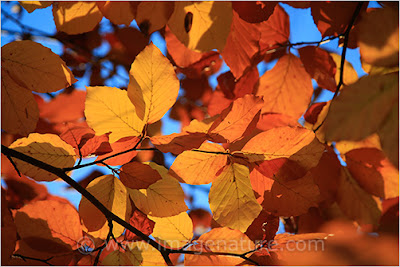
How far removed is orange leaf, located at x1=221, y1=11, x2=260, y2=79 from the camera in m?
0.69

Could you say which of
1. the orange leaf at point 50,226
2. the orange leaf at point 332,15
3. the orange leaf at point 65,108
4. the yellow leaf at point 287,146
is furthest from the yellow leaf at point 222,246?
the orange leaf at point 65,108

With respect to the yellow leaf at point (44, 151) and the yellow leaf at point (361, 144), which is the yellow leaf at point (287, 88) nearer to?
the yellow leaf at point (361, 144)

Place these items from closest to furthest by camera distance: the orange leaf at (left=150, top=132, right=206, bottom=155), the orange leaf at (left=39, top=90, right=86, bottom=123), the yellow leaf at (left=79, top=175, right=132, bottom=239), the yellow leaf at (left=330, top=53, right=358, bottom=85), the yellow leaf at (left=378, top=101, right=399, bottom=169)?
the yellow leaf at (left=378, top=101, right=399, bottom=169) < the orange leaf at (left=150, top=132, right=206, bottom=155) < the yellow leaf at (left=79, top=175, right=132, bottom=239) < the yellow leaf at (left=330, top=53, right=358, bottom=85) < the orange leaf at (left=39, top=90, right=86, bottom=123)

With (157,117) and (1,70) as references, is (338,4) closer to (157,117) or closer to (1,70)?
(157,117)

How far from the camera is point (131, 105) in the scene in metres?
0.51

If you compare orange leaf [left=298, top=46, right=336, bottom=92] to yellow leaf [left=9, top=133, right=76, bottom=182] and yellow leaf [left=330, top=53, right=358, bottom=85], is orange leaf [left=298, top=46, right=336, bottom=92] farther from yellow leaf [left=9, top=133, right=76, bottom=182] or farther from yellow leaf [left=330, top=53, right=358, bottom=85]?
yellow leaf [left=9, top=133, right=76, bottom=182]

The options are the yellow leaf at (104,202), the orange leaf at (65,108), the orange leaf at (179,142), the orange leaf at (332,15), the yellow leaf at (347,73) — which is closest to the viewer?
the orange leaf at (179,142)

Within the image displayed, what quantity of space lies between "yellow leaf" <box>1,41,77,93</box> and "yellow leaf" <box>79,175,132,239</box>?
0.57 ft

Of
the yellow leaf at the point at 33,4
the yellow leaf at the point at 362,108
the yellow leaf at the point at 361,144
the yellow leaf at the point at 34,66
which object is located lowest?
the yellow leaf at the point at 362,108

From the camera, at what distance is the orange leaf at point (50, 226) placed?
63cm

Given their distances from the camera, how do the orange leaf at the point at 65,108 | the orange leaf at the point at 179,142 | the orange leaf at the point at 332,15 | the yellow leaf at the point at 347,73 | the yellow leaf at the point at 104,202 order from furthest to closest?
the orange leaf at the point at 65,108
the yellow leaf at the point at 347,73
the orange leaf at the point at 332,15
the yellow leaf at the point at 104,202
the orange leaf at the point at 179,142

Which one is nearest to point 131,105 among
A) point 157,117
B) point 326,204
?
point 157,117

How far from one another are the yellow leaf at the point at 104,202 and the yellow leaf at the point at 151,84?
16cm

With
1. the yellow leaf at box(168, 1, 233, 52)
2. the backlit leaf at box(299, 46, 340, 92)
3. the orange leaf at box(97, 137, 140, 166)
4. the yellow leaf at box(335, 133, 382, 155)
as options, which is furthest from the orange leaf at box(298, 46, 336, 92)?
the orange leaf at box(97, 137, 140, 166)
